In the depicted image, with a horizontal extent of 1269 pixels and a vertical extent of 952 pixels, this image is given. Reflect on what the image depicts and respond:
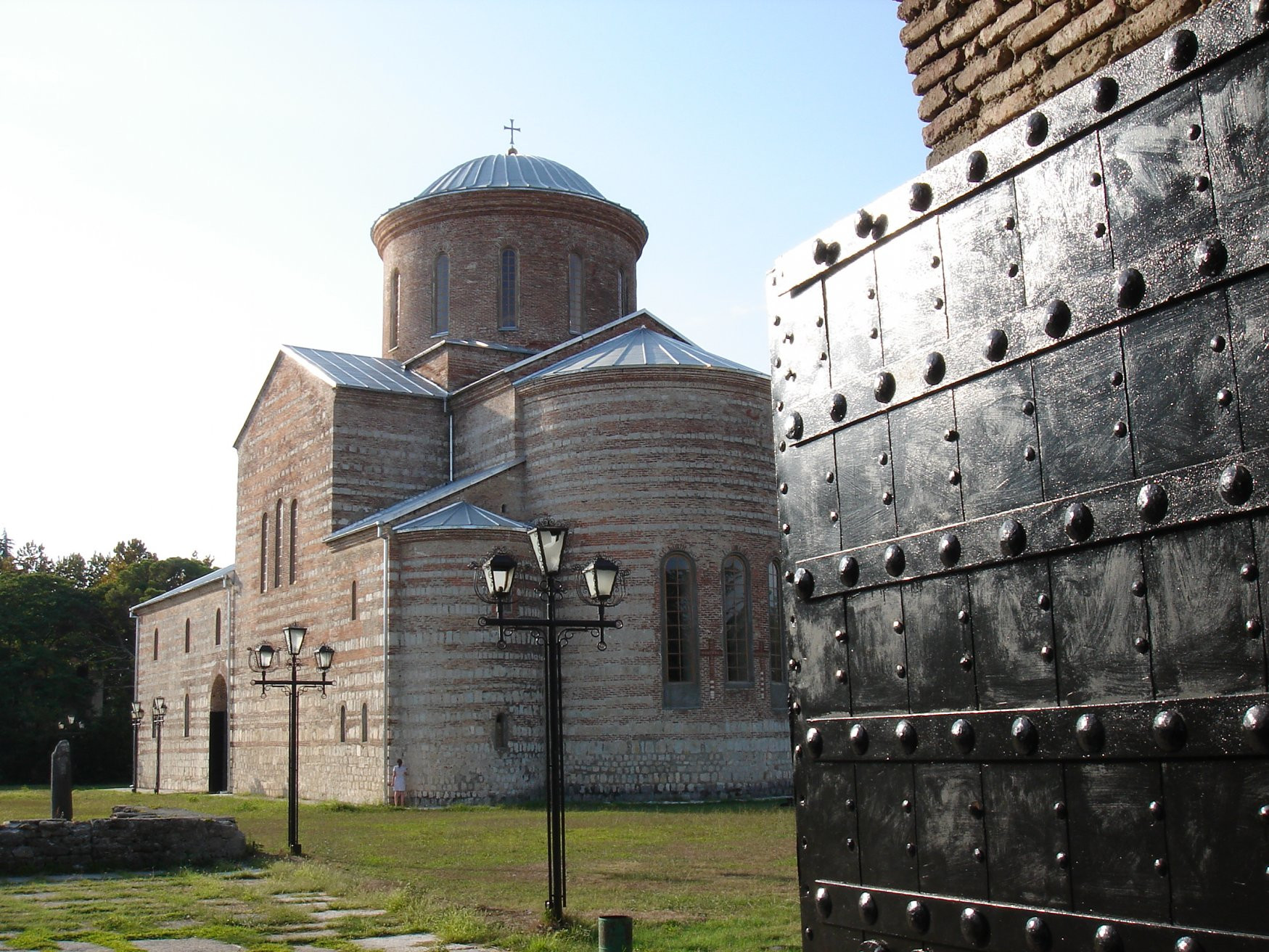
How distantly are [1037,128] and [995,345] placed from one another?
0.46 m

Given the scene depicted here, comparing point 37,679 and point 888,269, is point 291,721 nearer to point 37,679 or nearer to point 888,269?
point 888,269

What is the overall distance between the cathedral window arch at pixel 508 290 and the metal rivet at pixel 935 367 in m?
23.7

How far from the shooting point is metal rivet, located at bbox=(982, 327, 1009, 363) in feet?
8.39

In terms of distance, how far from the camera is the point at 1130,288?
2.26m

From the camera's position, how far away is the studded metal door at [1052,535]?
2039 millimetres

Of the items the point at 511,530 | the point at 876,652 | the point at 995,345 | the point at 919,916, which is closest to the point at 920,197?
the point at 995,345

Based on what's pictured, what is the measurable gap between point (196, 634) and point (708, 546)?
15.8 metres

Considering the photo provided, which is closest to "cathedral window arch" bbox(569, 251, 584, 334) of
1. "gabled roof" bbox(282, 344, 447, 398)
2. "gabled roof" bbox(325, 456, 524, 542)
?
"gabled roof" bbox(282, 344, 447, 398)

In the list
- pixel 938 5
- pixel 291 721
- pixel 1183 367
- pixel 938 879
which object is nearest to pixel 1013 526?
pixel 1183 367

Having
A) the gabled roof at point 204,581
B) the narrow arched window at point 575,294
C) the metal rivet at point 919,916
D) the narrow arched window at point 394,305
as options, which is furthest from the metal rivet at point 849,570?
the gabled roof at point 204,581

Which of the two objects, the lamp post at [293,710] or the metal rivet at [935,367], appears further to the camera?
the lamp post at [293,710]

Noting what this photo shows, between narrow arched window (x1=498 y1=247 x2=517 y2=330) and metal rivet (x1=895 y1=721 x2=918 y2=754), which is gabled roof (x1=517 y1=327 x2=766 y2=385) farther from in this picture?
metal rivet (x1=895 y1=721 x2=918 y2=754)

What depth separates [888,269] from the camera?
3.00 meters

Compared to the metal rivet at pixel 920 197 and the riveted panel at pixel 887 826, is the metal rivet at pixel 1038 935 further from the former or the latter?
the metal rivet at pixel 920 197
